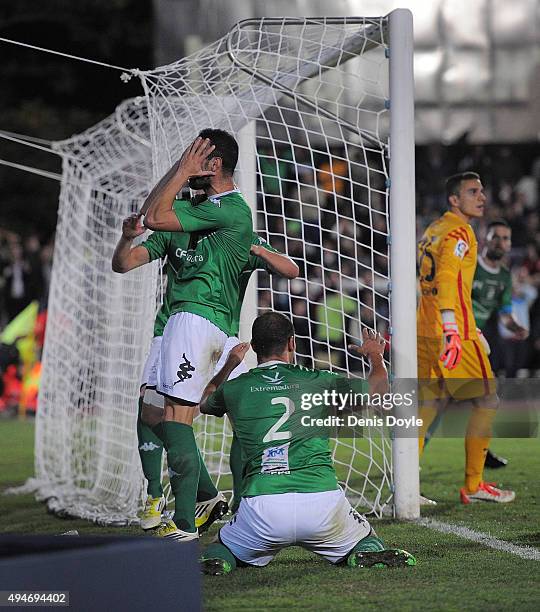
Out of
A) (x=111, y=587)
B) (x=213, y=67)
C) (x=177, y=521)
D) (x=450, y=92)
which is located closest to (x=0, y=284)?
(x=450, y=92)

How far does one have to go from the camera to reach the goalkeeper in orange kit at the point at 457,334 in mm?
7402

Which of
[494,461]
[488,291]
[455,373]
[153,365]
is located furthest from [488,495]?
[153,365]

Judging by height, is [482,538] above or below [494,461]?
below

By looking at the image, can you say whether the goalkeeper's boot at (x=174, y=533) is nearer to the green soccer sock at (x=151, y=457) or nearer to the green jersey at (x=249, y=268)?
the green soccer sock at (x=151, y=457)

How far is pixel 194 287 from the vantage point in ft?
18.9

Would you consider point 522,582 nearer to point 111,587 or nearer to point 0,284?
point 111,587

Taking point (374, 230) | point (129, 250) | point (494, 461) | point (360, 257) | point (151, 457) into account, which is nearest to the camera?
point (129, 250)

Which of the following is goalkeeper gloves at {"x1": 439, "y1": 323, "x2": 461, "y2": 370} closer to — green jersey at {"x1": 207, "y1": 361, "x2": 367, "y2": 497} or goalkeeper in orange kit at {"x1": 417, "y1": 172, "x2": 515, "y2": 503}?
goalkeeper in orange kit at {"x1": 417, "y1": 172, "x2": 515, "y2": 503}

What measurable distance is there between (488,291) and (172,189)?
372cm

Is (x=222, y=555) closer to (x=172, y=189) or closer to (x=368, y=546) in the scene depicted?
(x=368, y=546)

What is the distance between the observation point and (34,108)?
82.7 ft

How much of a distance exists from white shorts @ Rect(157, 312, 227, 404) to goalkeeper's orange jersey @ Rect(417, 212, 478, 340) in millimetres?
2117

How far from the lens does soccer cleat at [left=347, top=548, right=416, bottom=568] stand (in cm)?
515

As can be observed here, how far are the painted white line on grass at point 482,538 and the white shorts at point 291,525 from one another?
95 centimetres
